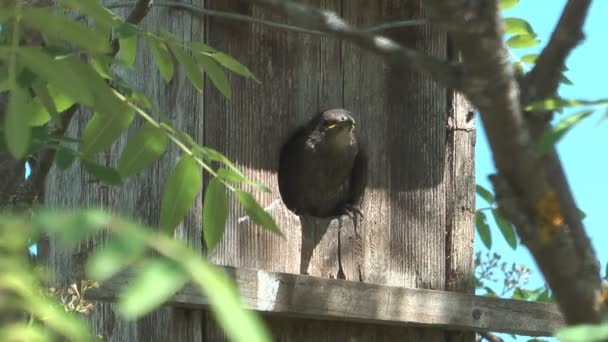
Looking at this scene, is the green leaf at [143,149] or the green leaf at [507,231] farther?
the green leaf at [507,231]

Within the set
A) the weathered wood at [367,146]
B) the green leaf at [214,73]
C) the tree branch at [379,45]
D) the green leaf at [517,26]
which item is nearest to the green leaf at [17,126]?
the tree branch at [379,45]

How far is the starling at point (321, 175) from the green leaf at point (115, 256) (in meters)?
3.33

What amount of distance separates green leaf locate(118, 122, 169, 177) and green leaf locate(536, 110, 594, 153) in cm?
109

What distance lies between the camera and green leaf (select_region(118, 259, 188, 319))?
1.18m

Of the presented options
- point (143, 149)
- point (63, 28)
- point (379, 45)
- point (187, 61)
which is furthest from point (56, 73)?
point (187, 61)

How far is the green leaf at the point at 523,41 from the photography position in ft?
13.5

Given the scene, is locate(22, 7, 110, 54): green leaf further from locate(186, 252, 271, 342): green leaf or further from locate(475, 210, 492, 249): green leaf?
locate(475, 210, 492, 249): green leaf

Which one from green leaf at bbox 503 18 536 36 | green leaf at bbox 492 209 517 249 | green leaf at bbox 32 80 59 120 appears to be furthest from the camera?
green leaf at bbox 492 209 517 249

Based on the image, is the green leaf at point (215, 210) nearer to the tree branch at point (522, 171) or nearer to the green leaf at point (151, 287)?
the tree branch at point (522, 171)

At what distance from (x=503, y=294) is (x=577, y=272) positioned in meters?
3.73

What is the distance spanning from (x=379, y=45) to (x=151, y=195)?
244 centimetres

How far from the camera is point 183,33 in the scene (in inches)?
164

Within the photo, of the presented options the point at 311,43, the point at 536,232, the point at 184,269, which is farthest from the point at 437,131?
the point at 184,269

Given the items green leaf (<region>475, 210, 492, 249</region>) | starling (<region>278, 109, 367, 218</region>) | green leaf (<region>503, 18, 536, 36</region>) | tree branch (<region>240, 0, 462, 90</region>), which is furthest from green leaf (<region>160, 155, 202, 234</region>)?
green leaf (<region>475, 210, 492, 249</region>)
